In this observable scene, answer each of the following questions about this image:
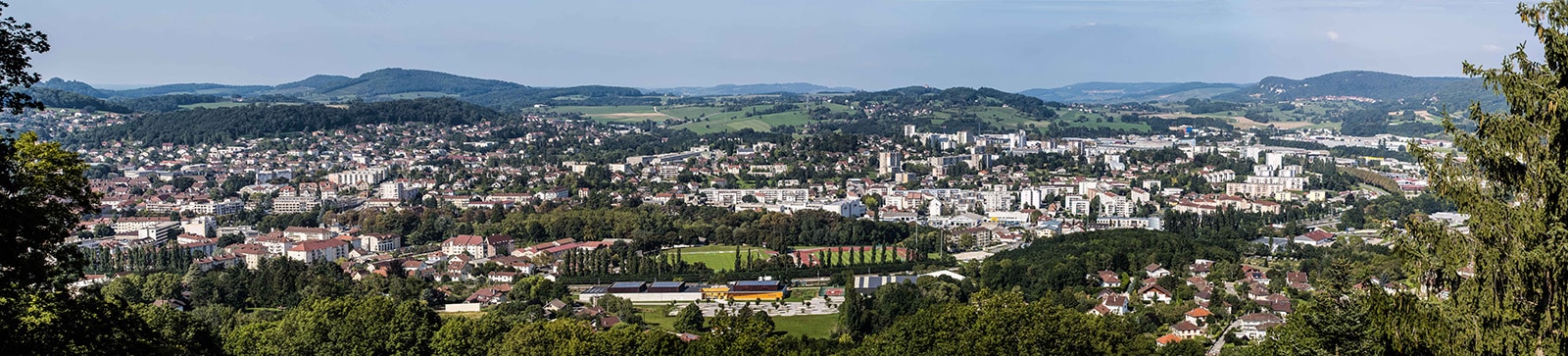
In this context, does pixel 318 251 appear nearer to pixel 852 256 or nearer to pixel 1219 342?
pixel 852 256

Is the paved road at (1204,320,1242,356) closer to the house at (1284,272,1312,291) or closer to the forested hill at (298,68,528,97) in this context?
the house at (1284,272,1312,291)

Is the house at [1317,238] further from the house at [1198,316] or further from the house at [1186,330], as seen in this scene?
the house at [1186,330]

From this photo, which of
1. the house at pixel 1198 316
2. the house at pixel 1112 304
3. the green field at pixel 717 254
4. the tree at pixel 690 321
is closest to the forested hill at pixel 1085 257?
the house at pixel 1112 304

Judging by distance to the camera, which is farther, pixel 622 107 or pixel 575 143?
pixel 622 107

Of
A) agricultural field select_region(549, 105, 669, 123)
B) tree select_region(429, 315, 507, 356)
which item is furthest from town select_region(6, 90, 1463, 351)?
agricultural field select_region(549, 105, 669, 123)

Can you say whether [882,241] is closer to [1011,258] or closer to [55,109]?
[1011,258]

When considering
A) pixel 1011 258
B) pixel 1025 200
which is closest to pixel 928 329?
pixel 1011 258
